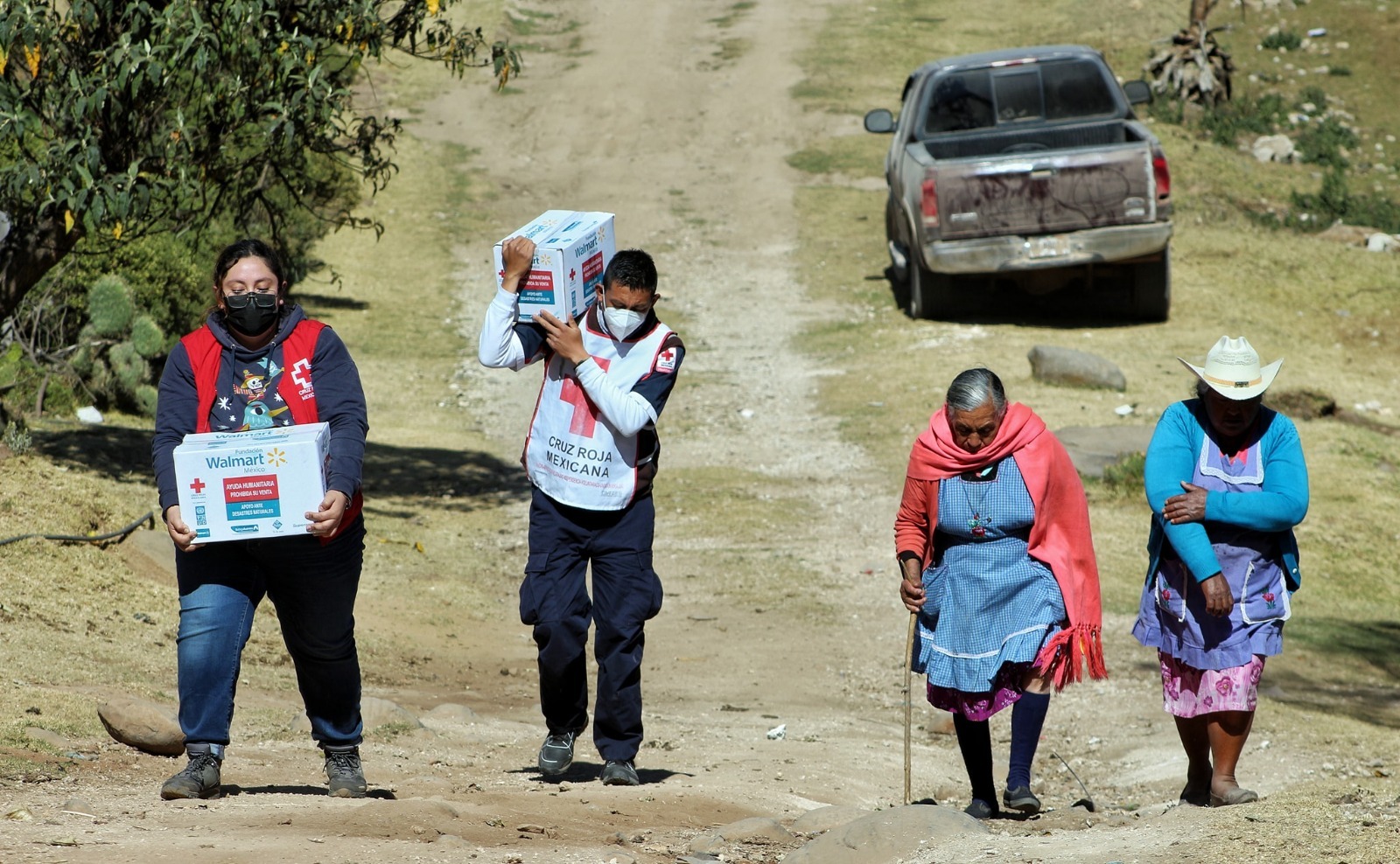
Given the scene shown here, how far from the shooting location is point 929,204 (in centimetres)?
1575

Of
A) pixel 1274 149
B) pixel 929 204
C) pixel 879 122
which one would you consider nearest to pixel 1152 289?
pixel 929 204

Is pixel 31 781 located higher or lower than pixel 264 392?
lower

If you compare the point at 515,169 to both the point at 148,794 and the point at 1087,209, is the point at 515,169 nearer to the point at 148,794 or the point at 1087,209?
the point at 1087,209

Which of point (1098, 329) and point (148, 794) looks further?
point (1098, 329)

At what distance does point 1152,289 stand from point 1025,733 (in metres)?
12.1

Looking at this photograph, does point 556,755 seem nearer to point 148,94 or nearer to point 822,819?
point 822,819

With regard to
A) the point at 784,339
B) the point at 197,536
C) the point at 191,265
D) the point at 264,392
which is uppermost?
the point at 264,392

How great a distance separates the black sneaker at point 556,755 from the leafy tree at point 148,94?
5022mm

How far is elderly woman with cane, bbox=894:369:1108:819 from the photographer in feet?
17.7

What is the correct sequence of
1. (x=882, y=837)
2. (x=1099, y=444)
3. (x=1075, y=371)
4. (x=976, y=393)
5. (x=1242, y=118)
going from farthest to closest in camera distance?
(x=1242, y=118) < (x=1075, y=371) < (x=1099, y=444) < (x=976, y=393) < (x=882, y=837)

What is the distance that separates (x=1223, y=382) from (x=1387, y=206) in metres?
18.4

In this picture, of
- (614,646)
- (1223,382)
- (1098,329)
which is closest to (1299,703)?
(1223,382)

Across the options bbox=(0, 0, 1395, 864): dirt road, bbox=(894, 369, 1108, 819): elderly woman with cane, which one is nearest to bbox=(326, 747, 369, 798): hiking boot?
bbox=(0, 0, 1395, 864): dirt road

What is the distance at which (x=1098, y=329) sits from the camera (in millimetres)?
17062
